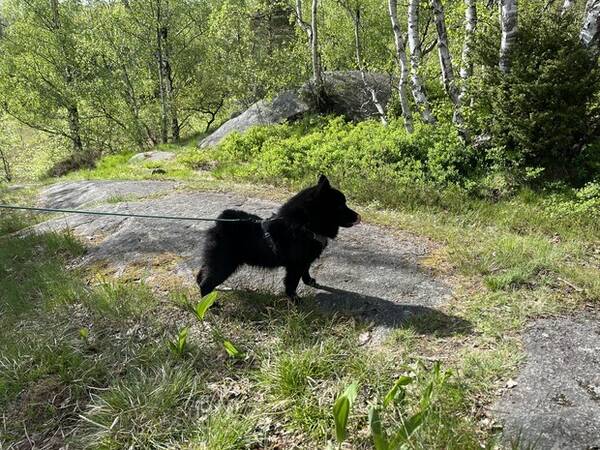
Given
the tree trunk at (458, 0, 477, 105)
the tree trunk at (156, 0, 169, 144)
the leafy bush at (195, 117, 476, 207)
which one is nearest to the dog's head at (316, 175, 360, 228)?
the leafy bush at (195, 117, 476, 207)

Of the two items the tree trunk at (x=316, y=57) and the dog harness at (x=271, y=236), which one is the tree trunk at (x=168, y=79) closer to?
the tree trunk at (x=316, y=57)

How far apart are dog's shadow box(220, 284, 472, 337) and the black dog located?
0.34 meters

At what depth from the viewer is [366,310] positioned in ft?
14.5

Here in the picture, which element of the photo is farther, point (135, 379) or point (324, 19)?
point (324, 19)

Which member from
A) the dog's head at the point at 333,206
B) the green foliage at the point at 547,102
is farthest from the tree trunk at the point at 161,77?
the dog's head at the point at 333,206

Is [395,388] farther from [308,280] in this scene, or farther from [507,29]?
[507,29]

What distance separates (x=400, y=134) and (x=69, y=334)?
8.01 m

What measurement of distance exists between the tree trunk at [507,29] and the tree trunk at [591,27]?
4.27 feet

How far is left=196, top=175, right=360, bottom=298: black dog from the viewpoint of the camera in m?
4.33

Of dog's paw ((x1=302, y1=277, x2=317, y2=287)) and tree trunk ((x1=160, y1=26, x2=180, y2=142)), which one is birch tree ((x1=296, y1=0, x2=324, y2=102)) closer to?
tree trunk ((x1=160, y1=26, x2=180, y2=142))

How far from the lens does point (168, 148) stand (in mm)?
18578

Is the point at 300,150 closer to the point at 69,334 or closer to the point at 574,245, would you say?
the point at 574,245

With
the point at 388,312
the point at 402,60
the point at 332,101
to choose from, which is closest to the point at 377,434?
the point at 388,312

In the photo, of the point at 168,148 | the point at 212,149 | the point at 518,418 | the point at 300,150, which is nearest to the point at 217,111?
the point at 168,148
